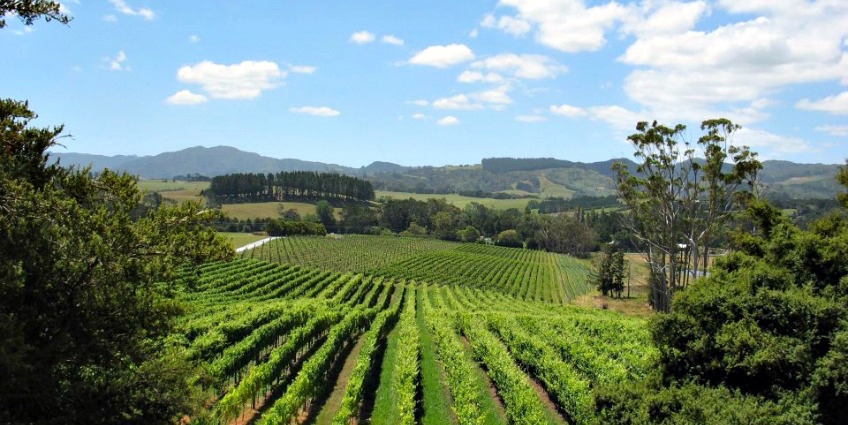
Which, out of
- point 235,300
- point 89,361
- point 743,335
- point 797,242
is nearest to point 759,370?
point 743,335

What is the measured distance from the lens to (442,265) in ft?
281

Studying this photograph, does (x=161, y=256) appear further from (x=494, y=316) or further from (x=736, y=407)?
(x=494, y=316)

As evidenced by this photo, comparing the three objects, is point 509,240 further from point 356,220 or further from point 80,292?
point 80,292

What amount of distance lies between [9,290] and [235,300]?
120ft

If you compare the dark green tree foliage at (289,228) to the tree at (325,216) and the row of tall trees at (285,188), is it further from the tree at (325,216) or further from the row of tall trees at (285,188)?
the row of tall trees at (285,188)

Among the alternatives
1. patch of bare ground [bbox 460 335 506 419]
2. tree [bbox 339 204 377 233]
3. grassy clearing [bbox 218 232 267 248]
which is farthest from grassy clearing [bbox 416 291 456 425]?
tree [bbox 339 204 377 233]

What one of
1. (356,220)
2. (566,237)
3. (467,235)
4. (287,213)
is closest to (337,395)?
(566,237)

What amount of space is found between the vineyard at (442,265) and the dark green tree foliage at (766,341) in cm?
5214

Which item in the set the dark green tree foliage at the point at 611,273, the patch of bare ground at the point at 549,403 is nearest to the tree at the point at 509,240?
the dark green tree foliage at the point at 611,273

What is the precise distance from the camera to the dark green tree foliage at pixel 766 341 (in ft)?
41.7

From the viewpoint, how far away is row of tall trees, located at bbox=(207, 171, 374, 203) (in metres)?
170

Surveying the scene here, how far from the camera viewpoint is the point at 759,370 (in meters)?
13.6

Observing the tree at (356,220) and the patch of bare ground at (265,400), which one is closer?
the patch of bare ground at (265,400)

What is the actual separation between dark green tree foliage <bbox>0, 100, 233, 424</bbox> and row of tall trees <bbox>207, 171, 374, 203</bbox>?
162343mm
